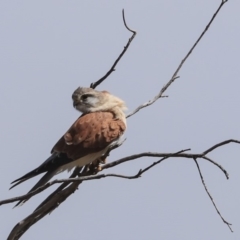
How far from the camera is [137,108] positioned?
473 cm

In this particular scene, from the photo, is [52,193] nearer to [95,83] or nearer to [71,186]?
[71,186]

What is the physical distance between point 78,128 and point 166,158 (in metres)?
1.67

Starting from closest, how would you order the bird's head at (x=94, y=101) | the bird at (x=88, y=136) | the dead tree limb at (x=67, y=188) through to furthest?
1. the dead tree limb at (x=67, y=188)
2. the bird at (x=88, y=136)
3. the bird's head at (x=94, y=101)

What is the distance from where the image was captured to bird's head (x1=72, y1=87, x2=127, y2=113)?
18.3 feet

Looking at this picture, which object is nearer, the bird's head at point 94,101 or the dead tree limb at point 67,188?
the dead tree limb at point 67,188

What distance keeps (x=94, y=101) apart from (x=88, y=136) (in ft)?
1.68

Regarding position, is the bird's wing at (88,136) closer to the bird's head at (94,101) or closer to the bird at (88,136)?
the bird at (88,136)

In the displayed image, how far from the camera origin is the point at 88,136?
5172mm

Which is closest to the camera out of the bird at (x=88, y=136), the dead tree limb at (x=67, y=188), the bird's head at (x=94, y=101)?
the dead tree limb at (x=67, y=188)

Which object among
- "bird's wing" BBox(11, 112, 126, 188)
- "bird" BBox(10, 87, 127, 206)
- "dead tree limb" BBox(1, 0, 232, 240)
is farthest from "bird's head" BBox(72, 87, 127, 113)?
"dead tree limb" BBox(1, 0, 232, 240)

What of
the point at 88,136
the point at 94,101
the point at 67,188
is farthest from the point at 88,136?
the point at 67,188

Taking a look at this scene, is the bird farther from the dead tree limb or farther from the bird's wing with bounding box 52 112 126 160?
the dead tree limb

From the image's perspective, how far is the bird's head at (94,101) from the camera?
5.59m

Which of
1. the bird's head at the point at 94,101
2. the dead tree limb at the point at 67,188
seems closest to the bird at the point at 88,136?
the bird's head at the point at 94,101
